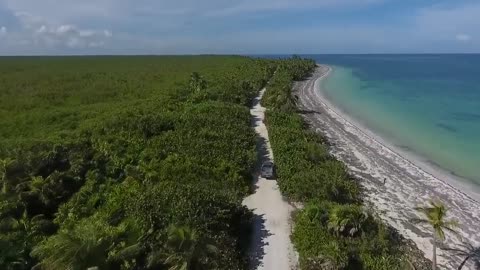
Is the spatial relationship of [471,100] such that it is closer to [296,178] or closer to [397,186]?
[397,186]

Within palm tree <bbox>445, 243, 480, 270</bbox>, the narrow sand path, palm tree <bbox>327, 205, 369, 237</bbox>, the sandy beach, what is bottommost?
palm tree <bbox>445, 243, 480, 270</bbox>

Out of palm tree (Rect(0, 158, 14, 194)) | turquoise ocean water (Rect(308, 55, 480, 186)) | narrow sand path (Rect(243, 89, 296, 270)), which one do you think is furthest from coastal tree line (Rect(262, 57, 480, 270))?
palm tree (Rect(0, 158, 14, 194))

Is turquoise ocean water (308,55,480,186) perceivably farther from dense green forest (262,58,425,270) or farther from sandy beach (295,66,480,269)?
dense green forest (262,58,425,270)

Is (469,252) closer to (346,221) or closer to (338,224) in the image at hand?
(346,221)

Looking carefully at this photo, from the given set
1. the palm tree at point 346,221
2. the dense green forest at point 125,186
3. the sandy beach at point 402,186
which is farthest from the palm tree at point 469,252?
the dense green forest at point 125,186

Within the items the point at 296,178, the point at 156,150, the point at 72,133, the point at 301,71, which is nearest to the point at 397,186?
the point at 296,178

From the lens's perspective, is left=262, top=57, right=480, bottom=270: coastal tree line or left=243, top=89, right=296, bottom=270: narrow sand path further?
left=243, top=89, right=296, bottom=270: narrow sand path
